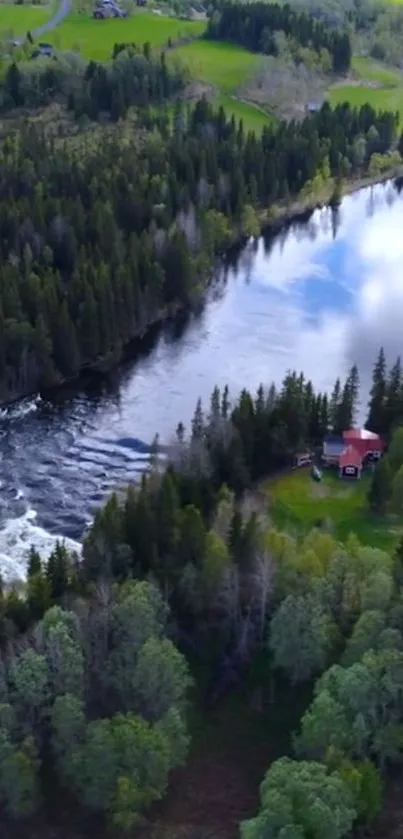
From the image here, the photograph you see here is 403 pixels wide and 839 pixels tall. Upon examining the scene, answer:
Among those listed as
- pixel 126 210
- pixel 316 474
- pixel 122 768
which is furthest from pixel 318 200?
pixel 122 768

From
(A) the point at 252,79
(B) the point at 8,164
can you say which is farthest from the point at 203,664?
(A) the point at 252,79

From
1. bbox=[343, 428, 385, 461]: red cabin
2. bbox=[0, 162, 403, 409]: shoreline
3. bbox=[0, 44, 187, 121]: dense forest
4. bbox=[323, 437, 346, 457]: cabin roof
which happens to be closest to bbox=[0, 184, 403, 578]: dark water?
bbox=[0, 162, 403, 409]: shoreline

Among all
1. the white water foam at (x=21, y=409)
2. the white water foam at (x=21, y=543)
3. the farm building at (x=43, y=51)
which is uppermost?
the farm building at (x=43, y=51)

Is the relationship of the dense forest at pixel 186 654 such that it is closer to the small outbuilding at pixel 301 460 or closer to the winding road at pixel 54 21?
the small outbuilding at pixel 301 460

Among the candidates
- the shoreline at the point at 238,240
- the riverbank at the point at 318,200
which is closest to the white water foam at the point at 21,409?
the shoreline at the point at 238,240

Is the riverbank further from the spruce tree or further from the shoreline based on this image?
the spruce tree

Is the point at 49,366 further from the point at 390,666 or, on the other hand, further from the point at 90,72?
the point at 90,72
